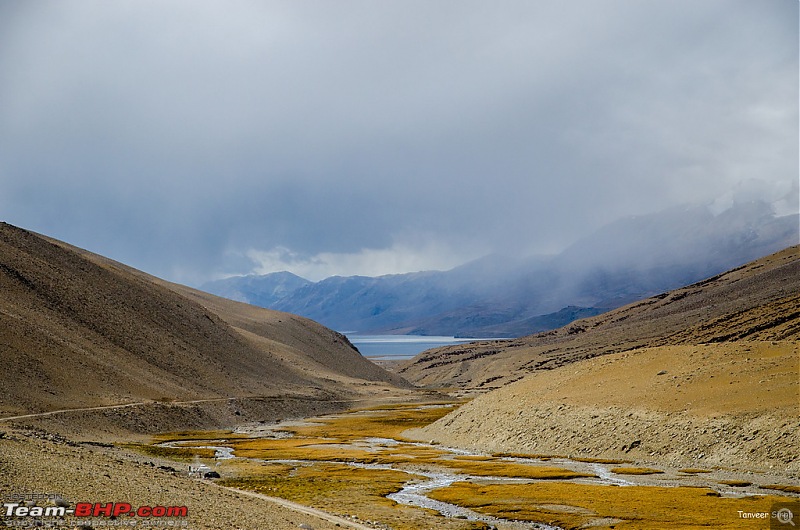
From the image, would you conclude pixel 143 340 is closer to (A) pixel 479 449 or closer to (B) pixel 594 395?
(A) pixel 479 449

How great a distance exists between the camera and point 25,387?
86312 millimetres

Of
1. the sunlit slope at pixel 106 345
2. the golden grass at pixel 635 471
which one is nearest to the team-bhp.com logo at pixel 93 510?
the golden grass at pixel 635 471

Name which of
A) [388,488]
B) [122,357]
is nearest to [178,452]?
[388,488]

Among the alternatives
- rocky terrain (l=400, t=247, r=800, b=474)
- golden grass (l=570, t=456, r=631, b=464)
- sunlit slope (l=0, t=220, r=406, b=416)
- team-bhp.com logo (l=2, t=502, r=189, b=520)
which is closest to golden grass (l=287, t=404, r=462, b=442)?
rocky terrain (l=400, t=247, r=800, b=474)

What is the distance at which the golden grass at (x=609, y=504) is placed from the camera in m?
35.5

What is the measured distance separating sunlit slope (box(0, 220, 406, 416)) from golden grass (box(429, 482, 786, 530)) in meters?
63.2

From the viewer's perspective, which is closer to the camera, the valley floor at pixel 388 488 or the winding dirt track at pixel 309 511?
the valley floor at pixel 388 488

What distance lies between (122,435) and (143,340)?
50202 mm

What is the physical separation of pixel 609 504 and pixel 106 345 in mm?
105208

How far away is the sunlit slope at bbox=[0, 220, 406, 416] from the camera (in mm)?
93875

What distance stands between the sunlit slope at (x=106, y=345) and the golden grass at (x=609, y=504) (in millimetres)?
63189

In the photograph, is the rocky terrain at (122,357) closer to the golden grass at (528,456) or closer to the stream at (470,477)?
the stream at (470,477)

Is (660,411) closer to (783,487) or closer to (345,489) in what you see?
(783,487)

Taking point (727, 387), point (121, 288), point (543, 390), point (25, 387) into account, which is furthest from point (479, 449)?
point (121, 288)
